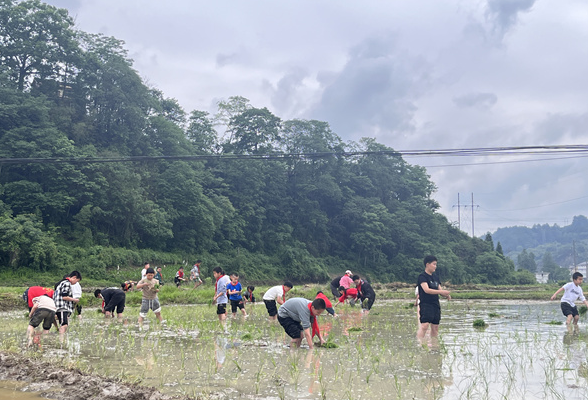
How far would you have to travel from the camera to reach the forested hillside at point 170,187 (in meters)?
34.8

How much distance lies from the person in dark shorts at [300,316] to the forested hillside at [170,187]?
971cm

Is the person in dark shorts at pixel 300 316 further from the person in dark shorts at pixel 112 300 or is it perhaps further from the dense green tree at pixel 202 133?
the dense green tree at pixel 202 133

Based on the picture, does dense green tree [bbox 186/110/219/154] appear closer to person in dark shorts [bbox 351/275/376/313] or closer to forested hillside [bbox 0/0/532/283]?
forested hillside [bbox 0/0/532/283]

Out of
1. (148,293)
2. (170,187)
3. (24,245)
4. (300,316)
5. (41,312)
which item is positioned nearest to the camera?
(300,316)

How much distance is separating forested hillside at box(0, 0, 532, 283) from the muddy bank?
42.5 feet

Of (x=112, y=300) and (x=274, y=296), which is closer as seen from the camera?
(x=274, y=296)

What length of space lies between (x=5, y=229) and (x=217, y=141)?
32879 millimetres

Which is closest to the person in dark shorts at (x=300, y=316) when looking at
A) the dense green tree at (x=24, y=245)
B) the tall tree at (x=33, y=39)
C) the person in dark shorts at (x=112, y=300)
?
the person in dark shorts at (x=112, y=300)

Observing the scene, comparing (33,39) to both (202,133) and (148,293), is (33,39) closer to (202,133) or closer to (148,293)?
(202,133)

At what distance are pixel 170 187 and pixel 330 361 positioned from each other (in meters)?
38.5

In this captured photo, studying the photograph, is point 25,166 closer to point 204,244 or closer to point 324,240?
point 204,244

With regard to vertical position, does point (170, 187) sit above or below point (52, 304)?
above

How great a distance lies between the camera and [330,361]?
8.30 meters

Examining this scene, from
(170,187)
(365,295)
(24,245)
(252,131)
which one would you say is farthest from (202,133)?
(365,295)
